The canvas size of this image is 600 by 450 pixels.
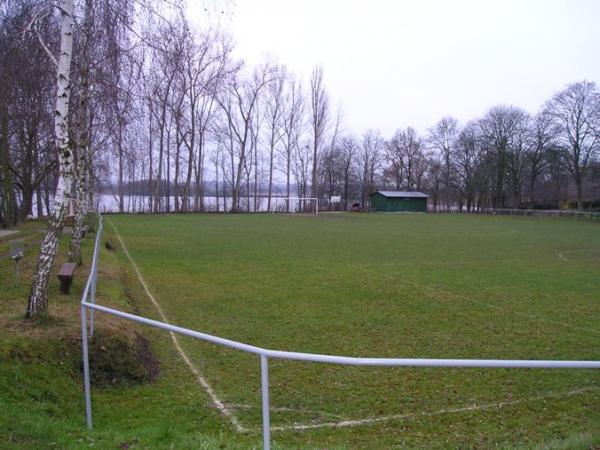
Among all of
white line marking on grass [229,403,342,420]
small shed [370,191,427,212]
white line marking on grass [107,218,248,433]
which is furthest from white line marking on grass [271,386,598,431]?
small shed [370,191,427,212]

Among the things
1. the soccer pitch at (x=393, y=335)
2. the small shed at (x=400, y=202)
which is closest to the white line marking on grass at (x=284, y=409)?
the soccer pitch at (x=393, y=335)

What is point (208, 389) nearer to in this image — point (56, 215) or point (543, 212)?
point (56, 215)

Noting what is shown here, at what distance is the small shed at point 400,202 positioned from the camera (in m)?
72.1

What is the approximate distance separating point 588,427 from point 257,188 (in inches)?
2683

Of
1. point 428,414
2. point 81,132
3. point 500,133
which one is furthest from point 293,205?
point 428,414

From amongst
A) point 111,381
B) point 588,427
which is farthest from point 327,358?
point 111,381

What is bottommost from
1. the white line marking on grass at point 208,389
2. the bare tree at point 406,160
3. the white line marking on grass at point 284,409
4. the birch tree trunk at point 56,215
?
the white line marking on grass at point 284,409

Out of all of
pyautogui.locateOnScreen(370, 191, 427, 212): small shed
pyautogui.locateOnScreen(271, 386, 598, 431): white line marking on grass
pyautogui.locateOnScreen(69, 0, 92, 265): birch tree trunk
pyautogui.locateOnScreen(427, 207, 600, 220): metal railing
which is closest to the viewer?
pyautogui.locateOnScreen(271, 386, 598, 431): white line marking on grass

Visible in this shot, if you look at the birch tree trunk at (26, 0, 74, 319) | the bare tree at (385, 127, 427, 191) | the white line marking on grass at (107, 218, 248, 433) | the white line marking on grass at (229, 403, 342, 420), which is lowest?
the white line marking on grass at (229, 403, 342, 420)

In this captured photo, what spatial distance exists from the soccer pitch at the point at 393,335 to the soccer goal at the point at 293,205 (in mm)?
48513

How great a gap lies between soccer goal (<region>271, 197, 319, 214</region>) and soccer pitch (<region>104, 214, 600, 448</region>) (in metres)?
48.5

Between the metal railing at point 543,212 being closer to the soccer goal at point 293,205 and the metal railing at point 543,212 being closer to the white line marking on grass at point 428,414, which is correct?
the soccer goal at point 293,205

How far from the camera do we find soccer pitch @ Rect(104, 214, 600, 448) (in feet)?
15.7

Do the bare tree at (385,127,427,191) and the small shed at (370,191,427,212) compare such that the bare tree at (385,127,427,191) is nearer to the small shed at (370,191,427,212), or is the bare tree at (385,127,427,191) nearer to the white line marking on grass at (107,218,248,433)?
the small shed at (370,191,427,212)
